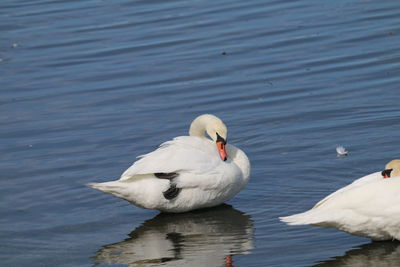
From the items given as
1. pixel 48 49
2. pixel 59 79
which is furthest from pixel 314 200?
pixel 48 49

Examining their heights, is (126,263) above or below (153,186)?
below

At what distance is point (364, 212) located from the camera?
20.8 feet

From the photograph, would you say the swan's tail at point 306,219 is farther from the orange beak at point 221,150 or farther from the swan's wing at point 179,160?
the orange beak at point 221,150

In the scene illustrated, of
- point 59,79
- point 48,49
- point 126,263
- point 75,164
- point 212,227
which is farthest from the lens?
point 48,49

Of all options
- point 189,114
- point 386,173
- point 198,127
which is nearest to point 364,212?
point 386,173

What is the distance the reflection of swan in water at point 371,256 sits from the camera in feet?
20.4

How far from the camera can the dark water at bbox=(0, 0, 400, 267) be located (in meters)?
6.86

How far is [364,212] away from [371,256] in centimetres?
30

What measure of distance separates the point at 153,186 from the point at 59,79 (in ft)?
16.2

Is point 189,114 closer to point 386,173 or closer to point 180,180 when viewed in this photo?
point 180,180

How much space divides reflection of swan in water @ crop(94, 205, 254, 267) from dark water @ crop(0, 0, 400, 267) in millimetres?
16

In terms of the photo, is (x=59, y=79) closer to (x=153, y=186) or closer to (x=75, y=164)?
(x=75, y=164)

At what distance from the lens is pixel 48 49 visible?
13805mm

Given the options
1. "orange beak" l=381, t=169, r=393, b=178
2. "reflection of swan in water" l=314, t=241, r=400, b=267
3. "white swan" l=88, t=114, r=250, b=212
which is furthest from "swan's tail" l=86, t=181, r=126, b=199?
"orange beak" l=381, t=169, r=393, b=178
